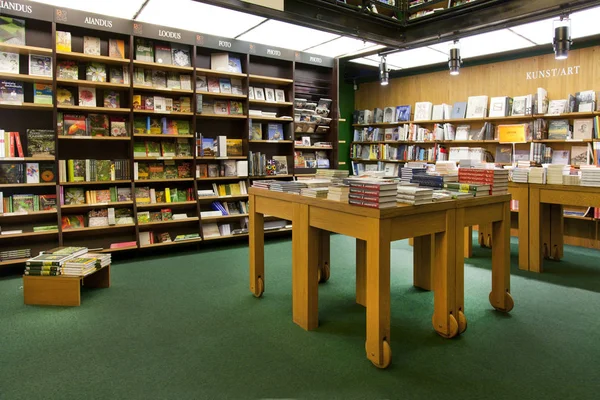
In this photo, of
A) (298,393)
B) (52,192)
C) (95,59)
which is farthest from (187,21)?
(298,393)

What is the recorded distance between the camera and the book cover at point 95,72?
197 inches

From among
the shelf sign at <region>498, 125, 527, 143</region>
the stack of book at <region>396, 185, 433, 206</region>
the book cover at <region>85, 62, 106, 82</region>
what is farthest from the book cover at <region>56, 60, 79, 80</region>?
the shelf sign at <region>498, 125, 527, 143</region>

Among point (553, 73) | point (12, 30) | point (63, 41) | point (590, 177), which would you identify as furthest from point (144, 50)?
point (553, 73)

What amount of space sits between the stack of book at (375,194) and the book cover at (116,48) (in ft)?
13.3

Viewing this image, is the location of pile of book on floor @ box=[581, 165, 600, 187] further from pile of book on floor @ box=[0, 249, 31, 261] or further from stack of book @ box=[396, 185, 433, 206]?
pile of book on floor @ box=[0, 249, 31, 261]

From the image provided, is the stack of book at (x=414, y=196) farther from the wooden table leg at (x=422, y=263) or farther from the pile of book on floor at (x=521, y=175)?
the pile of book on floor at (x=521, y=175)

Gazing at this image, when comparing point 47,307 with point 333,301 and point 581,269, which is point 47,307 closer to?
point 333,301

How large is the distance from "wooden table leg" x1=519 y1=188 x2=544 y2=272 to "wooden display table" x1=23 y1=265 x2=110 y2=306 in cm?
457

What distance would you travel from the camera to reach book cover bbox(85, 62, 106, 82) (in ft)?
16.4

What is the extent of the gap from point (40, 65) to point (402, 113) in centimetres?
604

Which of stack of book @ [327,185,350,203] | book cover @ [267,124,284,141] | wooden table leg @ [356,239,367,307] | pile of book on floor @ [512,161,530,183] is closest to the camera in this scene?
stack of book @ [327,185,350,203]

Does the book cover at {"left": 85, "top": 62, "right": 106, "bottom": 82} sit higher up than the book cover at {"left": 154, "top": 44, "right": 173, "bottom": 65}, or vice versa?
the book cover at {"left": 154, "top": 44, "right": 173, "bottom": 65}

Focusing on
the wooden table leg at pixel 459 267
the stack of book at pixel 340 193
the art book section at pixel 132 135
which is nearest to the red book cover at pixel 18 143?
the art book section at pixel 132 135

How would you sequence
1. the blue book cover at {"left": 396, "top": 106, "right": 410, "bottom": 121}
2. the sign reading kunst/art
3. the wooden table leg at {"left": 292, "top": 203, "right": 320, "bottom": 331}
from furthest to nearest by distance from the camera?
the blue book cover at {"left": 396, "top": 106, "right": 410, "bottom": 121} → the sign reading kunst/art → the wooden table leg at {"left": 292, "top": 203, "right": 320, "bottom": 331}
